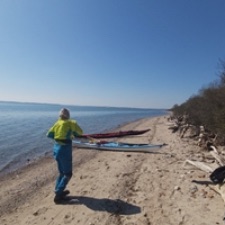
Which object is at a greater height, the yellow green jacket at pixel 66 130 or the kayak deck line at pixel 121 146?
the yellow green jacket at pixel 66 130

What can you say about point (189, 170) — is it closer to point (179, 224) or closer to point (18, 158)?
point (179, 224)

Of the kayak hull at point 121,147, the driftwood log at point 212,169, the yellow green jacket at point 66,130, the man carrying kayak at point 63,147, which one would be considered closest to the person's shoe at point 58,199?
the man carrying kayak at point 63,147

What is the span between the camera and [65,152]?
6.40 meters

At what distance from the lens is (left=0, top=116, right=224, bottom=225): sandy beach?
5.61 metres

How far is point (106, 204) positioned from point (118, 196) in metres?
0.56

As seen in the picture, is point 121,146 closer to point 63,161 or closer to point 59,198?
point 59,198

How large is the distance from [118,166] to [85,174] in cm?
150

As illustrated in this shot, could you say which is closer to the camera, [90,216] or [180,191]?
[90,216]

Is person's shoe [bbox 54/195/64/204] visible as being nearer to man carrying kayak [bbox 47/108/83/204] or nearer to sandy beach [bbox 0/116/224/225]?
man carrying kayak [bbox 47/108/83/204]

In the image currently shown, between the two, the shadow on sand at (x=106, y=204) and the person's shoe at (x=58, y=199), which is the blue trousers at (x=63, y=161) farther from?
the shadow on sand at (x=106, y=204)

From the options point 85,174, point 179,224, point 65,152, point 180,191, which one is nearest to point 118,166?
point 85,174

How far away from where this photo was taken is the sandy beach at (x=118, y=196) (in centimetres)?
561

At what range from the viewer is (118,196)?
6828mm

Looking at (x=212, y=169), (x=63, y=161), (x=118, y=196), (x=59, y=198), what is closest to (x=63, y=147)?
(x=63, y=161)
